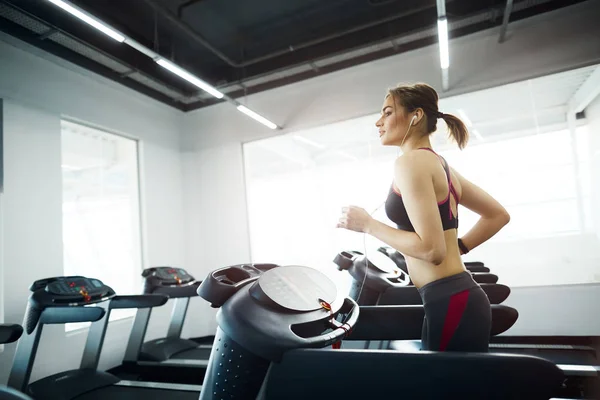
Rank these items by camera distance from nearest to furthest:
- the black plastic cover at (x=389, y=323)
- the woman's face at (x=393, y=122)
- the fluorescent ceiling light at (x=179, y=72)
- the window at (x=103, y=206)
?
the woman's face at (x=393, y=122)
the black plastic cover at (x=389, y=323)
the fluorescent ceiling light at (x=179, y=72)
the window at (x=103, y=206)

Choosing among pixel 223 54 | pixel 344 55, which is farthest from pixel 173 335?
pixel 344 55

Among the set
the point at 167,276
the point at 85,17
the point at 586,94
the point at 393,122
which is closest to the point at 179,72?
the point at 85,17

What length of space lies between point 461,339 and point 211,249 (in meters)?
4.72

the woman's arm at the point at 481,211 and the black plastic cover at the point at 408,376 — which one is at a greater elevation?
the woman's arm at the point at 481,211

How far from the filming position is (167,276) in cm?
410

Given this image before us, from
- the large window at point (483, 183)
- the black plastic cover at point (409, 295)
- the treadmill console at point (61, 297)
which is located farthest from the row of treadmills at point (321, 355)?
the large window at point (483, 183)

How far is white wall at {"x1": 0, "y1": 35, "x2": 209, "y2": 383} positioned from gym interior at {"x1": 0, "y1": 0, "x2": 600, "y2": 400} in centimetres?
2

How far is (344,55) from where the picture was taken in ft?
15.6

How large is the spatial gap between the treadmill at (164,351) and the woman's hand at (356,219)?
9.45 feet

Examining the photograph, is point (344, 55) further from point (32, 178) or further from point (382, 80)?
point (32, 178)

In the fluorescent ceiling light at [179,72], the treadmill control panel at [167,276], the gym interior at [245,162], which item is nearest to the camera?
the gym interior at [245,162]

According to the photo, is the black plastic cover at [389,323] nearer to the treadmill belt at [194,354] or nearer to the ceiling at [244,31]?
the treadmill belt at [194,354]

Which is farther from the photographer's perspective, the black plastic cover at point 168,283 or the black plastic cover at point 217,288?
the black plastic cover at point 168,283

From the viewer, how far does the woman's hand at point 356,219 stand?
1257 millimetres
